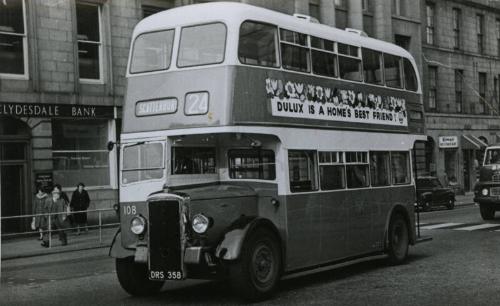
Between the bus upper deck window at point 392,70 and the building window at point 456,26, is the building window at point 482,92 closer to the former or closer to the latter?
the building window at point 456,26

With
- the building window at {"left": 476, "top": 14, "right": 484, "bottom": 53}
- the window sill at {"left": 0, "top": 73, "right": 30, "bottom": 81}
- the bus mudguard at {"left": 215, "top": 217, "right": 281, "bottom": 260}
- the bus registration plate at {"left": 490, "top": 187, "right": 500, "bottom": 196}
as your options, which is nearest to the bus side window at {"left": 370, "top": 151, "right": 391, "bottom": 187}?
the bus mudguard at {"left": 215, "top": 217, "right": 281, "bottom": 260}

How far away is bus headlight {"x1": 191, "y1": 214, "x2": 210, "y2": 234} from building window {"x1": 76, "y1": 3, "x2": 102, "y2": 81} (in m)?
16.1

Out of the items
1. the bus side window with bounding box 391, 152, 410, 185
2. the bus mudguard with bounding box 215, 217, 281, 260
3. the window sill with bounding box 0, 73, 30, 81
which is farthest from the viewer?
the window sill with bounding box 0, 73, 30, 81

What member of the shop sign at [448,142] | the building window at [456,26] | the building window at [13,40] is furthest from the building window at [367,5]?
the building window at [13,40]

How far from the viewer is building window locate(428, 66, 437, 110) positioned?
4226 cm

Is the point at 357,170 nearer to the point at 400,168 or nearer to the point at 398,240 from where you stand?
the point at 400,168

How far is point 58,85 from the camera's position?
76.1 ft

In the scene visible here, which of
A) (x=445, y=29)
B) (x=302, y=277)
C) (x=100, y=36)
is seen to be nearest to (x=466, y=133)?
(x=445, y=29)

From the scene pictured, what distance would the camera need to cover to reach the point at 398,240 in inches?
533

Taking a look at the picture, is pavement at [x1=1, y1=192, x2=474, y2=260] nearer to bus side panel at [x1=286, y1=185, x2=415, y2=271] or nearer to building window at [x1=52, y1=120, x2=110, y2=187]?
building window at [x1=52, y1=120, x2=110, y2=187]

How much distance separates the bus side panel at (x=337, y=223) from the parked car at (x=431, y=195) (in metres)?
16.5

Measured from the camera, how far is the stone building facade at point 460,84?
42.2 meters

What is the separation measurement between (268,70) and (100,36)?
15629 mm

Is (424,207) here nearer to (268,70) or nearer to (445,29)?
(445,29)
